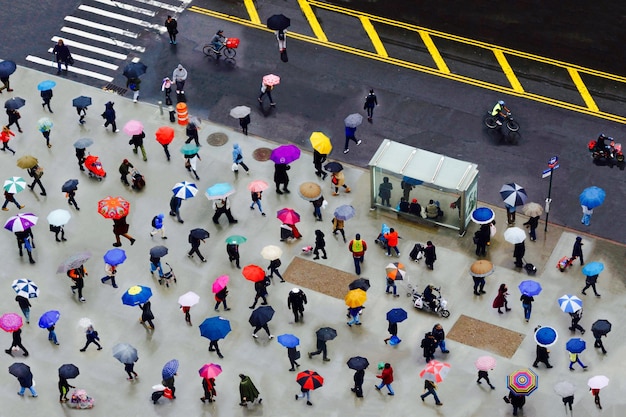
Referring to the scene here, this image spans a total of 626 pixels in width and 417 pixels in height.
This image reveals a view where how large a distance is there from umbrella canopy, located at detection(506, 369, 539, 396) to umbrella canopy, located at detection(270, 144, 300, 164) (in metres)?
13.7

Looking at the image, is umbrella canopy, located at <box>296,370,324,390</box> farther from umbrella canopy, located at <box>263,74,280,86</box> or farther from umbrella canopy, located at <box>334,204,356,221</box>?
umbrella canopy, located at <box>263,74,280,86</box>

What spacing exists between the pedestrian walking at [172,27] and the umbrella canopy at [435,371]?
2373 centimetres

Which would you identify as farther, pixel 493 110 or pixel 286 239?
pixel 493 110

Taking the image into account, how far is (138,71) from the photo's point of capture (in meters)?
60.1

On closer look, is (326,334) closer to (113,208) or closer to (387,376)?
(387,376)

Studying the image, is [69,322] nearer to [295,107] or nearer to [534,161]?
[295,107]

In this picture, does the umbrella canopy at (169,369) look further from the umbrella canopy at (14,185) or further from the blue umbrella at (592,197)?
the blue umbrella at (592,197)

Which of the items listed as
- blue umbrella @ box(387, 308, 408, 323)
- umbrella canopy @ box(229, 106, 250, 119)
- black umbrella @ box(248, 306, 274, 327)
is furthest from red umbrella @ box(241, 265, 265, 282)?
umbrella canopy @ box(229, 106, 250, 119)

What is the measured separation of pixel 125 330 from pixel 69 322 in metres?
2.20

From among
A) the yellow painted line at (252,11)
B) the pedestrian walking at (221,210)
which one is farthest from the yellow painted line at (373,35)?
the pedestrian walking at (221,210)

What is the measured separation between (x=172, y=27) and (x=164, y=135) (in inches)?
333

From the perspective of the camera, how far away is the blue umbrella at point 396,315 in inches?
1908

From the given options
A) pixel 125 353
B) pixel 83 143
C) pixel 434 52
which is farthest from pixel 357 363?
pixel 434 52

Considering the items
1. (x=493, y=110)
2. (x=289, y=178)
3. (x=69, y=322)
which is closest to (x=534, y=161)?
(x=493, y=110)
